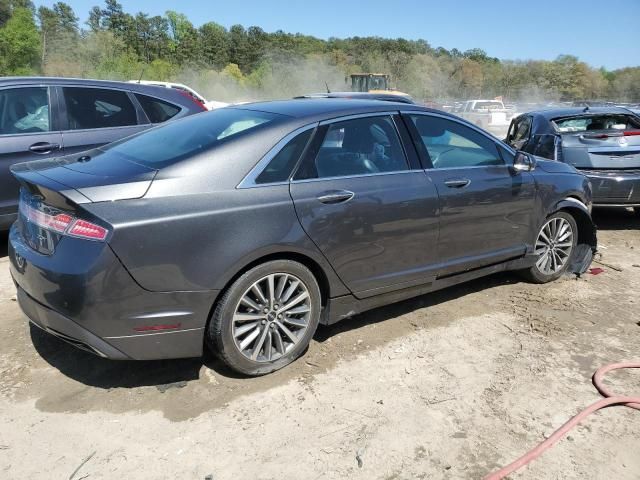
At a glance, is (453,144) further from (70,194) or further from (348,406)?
(70,194)

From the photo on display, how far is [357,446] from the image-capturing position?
2.75 meters

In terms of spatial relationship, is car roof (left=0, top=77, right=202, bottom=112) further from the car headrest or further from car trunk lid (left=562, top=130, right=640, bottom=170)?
car trunk lid (left=562, top=130, right=640, bottom=170)

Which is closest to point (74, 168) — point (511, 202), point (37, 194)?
point (37, 194)

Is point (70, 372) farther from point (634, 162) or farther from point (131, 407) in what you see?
point (634, 162)

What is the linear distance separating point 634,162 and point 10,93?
698cm

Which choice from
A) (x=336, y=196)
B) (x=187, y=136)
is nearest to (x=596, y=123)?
(x=336, y=196)

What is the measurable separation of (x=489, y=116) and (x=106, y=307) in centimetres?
2426

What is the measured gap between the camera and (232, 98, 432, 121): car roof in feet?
11.8

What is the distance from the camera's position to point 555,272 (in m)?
5.09

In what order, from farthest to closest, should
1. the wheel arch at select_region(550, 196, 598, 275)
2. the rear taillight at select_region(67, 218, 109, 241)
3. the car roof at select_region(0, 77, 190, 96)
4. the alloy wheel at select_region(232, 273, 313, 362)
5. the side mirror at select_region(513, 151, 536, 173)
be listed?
the car roof at select_region(0, 77, 190, 96) < the wheel arch at select_region(550, 196, 598, 275) < the side mirror at select_region(513, 151, 536, 173) < the alloy wheel at select_region(232, 273, 313, 362) < the rear taillight at select_region(67, 218, 109, 241)

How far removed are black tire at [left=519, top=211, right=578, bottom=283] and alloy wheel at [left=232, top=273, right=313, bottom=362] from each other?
2.42 metres

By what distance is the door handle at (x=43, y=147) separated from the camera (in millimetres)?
5254

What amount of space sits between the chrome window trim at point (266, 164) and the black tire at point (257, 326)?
0.46 m

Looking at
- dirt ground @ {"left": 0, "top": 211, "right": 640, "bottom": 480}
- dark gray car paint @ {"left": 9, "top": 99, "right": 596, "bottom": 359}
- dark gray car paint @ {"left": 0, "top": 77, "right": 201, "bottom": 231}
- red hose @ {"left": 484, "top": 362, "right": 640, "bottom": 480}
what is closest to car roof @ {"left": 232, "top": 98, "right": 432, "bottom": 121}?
A: dark gray car paint @ {"left": 9, "top": 99, "right": 596, "bottom": 359}
